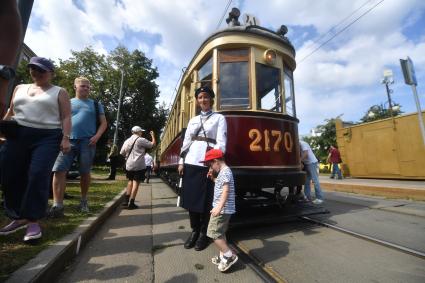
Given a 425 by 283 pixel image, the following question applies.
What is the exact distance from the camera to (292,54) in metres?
5.18

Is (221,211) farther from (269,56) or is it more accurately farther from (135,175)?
(135,175)

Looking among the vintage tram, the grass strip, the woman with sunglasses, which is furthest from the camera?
the vintage tram

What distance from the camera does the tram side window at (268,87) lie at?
462 centimetres

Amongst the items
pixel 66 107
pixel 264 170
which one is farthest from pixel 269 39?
pixel 66 107

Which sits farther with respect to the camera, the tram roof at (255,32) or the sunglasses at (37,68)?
the tram roof at (255,32)

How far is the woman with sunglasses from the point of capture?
9.24 feet

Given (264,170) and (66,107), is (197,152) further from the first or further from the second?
(66,107)

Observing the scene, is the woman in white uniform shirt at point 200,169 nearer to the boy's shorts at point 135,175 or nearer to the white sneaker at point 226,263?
the white sneaker at point 226,263

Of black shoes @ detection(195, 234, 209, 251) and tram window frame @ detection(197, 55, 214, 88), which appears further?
tram window frame @ detection(197, 55, 214, 88)

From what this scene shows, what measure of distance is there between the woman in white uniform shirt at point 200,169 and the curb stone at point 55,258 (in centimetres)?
116

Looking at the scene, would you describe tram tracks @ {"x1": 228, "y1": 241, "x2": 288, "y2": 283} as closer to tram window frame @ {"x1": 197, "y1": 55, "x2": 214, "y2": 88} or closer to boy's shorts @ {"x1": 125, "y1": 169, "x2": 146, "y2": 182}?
tram window frame @ {"x1": 197, "y1": 55, "x2": 214, "y2": 88}

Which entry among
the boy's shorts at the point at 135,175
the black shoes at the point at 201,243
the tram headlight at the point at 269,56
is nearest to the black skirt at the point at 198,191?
the black shoes at the point at 201,243

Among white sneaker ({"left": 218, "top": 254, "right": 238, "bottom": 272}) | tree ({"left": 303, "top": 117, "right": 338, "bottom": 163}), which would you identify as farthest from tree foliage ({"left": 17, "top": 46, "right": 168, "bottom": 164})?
white sneaker ({"left": 218, "top": 254, "right": 238, "bottom": 272})

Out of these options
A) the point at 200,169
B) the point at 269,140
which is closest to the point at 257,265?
the point at 200,169
